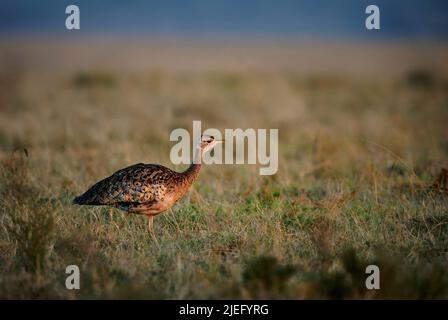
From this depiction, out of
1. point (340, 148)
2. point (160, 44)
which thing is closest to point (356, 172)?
point (340, 148)

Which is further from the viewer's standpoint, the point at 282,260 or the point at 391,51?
the point at 391,51

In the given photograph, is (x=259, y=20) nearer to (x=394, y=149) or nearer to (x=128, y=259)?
(x=394, y=149)

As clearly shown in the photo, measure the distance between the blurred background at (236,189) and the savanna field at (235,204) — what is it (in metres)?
0.02

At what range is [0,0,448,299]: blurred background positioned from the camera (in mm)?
5969

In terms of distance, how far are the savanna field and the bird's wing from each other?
1.16 feet

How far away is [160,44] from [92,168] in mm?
46628

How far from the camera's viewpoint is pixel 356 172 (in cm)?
1000

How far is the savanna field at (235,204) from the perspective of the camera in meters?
5.90

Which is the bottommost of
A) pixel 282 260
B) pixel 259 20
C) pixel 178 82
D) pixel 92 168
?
pixel 282 260

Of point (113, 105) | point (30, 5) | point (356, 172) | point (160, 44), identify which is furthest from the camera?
point (30, 5)

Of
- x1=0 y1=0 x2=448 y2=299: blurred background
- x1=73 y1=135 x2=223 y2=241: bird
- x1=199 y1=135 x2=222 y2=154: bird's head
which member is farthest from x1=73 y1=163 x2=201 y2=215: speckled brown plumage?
x1=199 y1=135 x2=222 y2=154: bird's head

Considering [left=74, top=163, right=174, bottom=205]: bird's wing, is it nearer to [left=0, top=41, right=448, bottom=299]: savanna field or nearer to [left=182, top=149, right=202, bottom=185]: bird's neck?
[left=0, top=41, right=448, bottom=299]: savanna field

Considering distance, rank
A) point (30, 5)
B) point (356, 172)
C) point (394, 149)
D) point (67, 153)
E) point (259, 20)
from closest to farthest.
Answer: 1. point (356, 172)
2. point (67, 153)
3. point (394, 149)
4. point (259, 20)
5. point (30, 5)

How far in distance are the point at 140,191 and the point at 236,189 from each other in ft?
7.33
